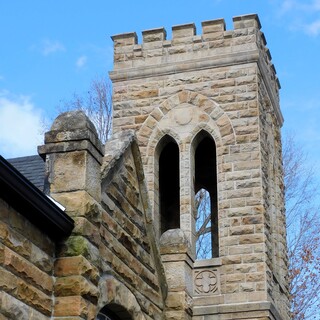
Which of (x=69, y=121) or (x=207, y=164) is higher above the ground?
(x=207, y=164)

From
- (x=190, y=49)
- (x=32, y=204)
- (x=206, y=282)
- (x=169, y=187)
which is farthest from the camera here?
(x=169, y=187)

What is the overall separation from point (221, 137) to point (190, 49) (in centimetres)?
202

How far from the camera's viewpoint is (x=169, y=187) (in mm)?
19234

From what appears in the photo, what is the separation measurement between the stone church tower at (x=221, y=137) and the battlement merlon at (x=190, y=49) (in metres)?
0.02

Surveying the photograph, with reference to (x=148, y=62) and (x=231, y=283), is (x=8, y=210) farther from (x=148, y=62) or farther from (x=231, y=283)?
(x=148, y=62)

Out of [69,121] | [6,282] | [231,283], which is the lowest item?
[6,282]

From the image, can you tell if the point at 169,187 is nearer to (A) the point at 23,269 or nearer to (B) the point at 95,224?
(B) the point at 95,224

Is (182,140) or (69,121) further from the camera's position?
(182,140)

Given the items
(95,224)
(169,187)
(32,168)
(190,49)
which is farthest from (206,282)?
(95,224)

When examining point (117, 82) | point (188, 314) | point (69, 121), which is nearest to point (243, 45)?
point (117, 82)

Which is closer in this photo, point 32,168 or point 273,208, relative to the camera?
point 32,168

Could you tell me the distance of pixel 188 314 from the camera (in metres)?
10.3

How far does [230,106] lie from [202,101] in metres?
0.58

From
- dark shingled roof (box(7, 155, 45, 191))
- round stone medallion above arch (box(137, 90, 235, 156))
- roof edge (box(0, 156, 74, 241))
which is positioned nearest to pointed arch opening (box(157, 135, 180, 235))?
round stone medallion above arch (box(137, 90, 235, 156))
